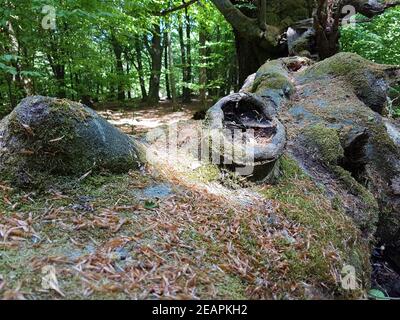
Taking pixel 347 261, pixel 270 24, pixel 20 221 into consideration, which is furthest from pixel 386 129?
pixel 270 24

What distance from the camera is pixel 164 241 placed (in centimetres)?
210

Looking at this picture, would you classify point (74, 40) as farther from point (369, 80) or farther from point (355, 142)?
point (355, 142)

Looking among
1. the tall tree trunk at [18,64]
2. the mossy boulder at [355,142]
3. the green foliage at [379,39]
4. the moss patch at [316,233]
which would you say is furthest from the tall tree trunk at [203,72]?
the moss patch at [316,233]

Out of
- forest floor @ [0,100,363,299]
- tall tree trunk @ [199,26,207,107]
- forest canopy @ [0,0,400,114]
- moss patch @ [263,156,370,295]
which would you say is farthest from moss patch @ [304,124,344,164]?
tall tree trunk @ [199,26,207,107]

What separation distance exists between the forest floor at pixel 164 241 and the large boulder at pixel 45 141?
0.11 m

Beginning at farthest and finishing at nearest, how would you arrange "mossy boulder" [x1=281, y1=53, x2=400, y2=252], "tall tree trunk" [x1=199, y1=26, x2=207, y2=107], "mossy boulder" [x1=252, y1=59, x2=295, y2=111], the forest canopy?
"tall tree trunk" [x1=199, y1=26, x2=207, y2=107] < the forest canopy < "mossy boulder" [x1=252, y1=59, x2=295, y2=111] < "mossy boulder" [x1=281, y1=53, x2=400, y2=252]

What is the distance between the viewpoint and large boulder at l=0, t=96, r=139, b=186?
7.54ft

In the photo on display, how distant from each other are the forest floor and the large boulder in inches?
4.3

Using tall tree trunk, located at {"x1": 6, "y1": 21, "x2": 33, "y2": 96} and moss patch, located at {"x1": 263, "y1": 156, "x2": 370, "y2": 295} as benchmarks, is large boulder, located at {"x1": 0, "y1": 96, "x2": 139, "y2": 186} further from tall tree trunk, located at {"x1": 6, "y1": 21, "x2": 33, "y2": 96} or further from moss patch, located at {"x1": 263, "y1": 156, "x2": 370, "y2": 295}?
tall tree trunk, located at {"x1": 6, "y1": 21, "x2": 33, "y2": 96}

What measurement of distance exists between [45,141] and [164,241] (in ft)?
3.60

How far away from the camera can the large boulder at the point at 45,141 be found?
230cm

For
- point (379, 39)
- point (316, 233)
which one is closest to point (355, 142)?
point (316, 233)

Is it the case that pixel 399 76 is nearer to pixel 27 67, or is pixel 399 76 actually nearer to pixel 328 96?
pixel 328 96

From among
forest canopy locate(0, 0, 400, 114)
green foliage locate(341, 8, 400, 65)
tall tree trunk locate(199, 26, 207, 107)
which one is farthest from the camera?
tall tree trunk locate(199, 26, 207, 107)
